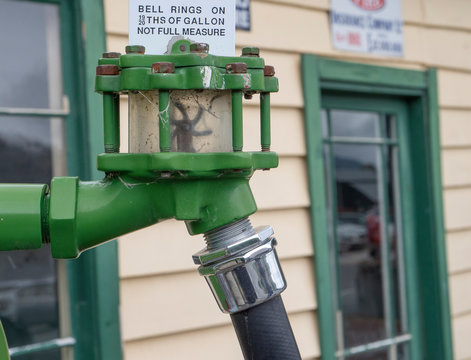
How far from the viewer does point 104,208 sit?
908 millimetres

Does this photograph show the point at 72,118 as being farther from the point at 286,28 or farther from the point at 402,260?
the point at 402,260

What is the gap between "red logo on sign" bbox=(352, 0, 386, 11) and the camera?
330 cm

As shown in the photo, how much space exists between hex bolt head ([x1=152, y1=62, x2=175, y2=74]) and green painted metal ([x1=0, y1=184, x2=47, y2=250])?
8.9 inches

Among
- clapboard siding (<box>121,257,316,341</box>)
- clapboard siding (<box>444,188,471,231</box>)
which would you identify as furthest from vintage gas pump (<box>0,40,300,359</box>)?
clapboard siding (<box>444,188,471,231</box>)

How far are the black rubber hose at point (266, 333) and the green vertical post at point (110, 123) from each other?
11.4 inches

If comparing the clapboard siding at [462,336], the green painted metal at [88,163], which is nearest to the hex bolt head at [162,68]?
the green painted metal at [88,163]

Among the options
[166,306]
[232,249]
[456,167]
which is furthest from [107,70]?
[456,167]

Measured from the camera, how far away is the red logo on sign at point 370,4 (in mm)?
3301

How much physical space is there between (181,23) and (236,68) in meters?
0.12

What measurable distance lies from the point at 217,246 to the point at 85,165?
1538mm

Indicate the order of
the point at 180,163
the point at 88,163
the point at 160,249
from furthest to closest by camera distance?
the point at 160,249
the point at 88,163
the point at 180,163

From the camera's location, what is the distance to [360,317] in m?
3.42

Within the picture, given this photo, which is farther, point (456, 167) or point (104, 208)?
point (456, 167)

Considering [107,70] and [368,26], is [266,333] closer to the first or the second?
[107,70]
